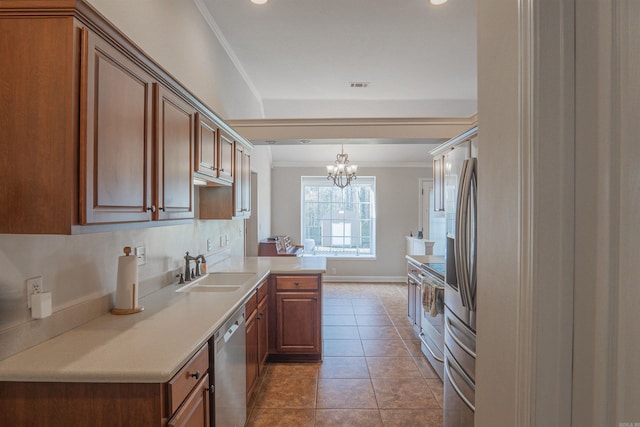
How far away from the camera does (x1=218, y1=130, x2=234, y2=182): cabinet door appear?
2789 mm

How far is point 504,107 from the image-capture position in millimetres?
875

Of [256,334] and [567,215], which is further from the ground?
[567,215]

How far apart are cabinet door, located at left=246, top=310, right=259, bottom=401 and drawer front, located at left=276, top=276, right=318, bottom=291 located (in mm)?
568

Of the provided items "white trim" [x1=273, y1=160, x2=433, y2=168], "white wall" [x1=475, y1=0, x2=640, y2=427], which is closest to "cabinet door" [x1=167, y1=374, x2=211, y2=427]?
"white wall" [x1=475, y1=0, x2=640, y2=427]

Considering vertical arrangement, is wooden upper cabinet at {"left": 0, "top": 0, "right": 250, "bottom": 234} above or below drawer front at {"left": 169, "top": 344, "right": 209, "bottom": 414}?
above

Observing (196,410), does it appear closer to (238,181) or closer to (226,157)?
(226,157)

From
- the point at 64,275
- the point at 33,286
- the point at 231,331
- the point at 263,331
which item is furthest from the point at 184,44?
the point at 263,331

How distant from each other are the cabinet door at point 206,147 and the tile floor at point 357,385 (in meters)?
1.83

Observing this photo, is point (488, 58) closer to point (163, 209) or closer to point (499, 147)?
point (499, 147)

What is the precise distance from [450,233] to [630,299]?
1.66m

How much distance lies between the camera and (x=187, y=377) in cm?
142

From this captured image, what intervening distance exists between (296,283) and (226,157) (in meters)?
1.37

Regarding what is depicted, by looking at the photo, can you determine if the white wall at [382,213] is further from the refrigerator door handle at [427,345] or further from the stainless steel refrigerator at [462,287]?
the stainless steel refrigerator at [462,287]

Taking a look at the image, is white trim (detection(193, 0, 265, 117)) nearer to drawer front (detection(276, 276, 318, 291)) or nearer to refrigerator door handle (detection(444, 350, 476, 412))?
drawer front (detection(276, 276, 318, 291))
